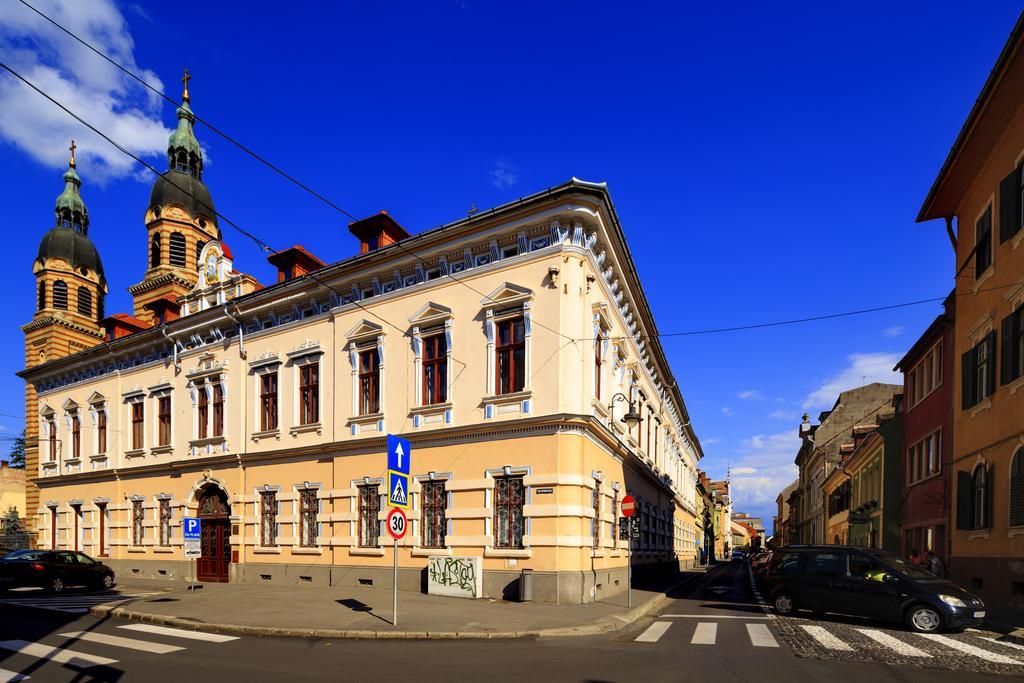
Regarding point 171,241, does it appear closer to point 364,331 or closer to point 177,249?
point 177,249

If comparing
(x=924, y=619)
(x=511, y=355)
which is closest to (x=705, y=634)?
(x=924, y=619)

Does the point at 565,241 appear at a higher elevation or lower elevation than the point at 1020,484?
higher

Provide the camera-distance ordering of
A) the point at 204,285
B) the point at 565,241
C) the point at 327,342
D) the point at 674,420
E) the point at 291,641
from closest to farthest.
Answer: the point at 291,641 → the point at 565,241 → the point at 327,342 → the point at 204,285 → the point at 674,420

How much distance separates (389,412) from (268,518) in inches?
281

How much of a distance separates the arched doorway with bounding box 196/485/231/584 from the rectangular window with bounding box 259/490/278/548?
1.83 meters

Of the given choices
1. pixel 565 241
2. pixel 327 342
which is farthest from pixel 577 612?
pixel 327 342

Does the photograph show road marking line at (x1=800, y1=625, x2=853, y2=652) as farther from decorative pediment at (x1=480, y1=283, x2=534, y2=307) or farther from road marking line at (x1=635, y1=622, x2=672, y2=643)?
decorative pediment at (x1=480, y1=283, x2=534, y2=307)

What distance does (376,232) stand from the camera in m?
22.1

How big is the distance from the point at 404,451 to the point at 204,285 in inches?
704

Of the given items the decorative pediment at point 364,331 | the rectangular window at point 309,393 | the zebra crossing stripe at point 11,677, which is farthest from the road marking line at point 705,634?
the rectangular window at point 309,393

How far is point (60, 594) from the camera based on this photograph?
63.4 ft

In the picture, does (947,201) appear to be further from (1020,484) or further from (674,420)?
(674,420)

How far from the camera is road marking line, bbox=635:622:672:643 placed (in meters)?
11.6

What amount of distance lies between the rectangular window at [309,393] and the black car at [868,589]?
1515 centimetres
